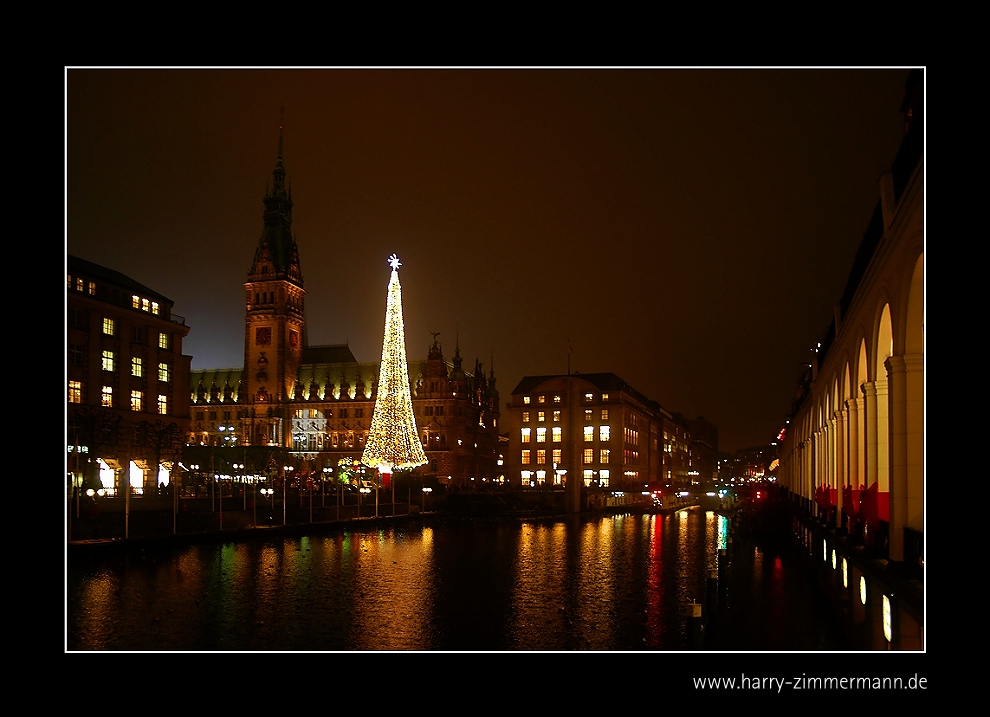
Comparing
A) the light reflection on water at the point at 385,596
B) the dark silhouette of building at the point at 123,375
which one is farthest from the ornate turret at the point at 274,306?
the light reflection on water at the point at 385,596

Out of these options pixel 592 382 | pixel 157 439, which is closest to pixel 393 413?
pixel 157 439

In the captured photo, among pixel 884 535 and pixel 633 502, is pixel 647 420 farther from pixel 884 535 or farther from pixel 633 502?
pixel 884 535

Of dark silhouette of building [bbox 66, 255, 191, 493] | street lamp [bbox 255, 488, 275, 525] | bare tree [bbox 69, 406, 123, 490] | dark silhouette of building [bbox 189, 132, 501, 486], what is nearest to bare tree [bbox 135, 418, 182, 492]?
dark silhouette of building [bbox 66, 255, 191, 493]

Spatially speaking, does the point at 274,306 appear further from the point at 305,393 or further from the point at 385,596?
the point at 385,596

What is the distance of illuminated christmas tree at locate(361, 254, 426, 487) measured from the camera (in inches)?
3059

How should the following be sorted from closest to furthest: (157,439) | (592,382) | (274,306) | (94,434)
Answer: (94,434) < (157,439) < (592,382) < (274,306)

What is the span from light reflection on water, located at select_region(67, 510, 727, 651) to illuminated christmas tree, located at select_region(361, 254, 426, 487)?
1202 inches

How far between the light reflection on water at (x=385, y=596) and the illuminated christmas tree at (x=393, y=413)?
30536mm

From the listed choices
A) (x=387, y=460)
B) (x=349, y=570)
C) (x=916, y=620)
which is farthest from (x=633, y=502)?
(x=916, y=620)

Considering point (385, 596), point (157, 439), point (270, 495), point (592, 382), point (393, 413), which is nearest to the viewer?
point (385, 596)

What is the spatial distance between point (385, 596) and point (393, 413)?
52.0 meters

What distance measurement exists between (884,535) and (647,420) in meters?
153

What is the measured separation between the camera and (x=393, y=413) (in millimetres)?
79500

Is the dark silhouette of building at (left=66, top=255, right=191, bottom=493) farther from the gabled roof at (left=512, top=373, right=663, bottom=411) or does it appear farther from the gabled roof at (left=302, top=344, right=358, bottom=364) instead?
the gabled roof at (left=302, top=344, right=358, bottom=364)
